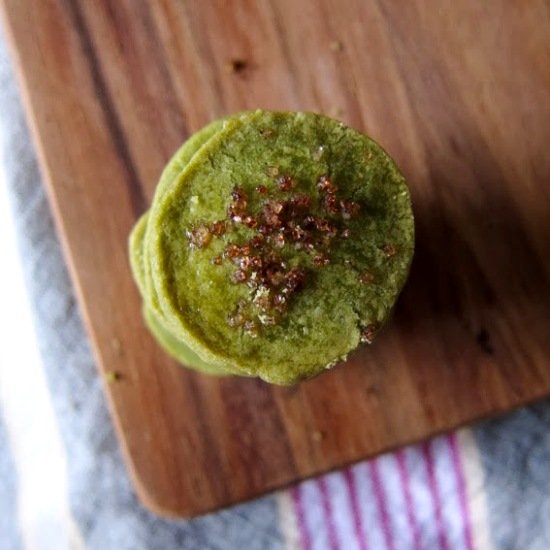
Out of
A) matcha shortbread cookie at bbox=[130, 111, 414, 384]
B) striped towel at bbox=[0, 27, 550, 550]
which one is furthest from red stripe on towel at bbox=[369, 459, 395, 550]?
matcha shortbread cookie at bbox=[130, 111, 414, 384]

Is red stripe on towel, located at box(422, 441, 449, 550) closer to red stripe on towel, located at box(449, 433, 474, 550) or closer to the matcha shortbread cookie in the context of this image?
red stripe on towel, located at box(449, 433, 474, 550)

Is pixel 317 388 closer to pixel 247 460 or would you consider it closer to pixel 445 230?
pixel 247 460

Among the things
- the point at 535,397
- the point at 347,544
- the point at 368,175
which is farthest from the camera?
the point at 347,544

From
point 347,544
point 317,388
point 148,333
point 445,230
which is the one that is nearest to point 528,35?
point 445,230

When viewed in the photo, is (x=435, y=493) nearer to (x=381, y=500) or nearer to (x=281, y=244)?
(x=381, y=500)

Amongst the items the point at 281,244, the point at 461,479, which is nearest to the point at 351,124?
the point at 281,244
